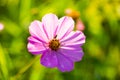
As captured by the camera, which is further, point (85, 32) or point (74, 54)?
point (85, 32)

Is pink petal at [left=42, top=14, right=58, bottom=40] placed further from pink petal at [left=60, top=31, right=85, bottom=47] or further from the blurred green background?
the blurred green background

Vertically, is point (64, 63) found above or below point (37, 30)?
below

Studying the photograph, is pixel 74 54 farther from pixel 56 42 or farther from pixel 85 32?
pixel 85 32

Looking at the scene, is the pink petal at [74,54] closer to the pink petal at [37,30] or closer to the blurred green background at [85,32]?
the pink petal at [37,30]

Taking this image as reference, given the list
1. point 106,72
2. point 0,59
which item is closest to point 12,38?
point 106,72

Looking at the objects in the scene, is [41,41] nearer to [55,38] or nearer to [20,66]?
[55,38]

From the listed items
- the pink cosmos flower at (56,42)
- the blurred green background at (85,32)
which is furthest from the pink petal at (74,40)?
the blurred green background at (85,32)

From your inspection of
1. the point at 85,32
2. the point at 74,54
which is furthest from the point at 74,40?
the point at 85,32
